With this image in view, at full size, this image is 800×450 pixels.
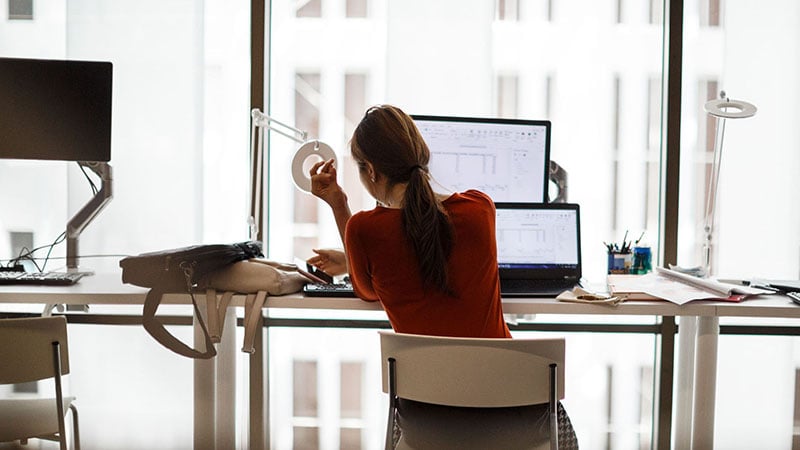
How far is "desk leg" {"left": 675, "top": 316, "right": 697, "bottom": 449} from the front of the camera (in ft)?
8.21

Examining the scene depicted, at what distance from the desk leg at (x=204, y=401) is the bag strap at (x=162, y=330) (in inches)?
6.5

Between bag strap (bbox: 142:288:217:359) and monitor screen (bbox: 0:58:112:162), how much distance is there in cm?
67

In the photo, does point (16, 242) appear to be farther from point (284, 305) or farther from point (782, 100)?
point (782, 100)

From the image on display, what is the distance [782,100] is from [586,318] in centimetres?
112

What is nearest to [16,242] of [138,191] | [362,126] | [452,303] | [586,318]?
[138,191]

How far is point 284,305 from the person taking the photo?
206 centimetres

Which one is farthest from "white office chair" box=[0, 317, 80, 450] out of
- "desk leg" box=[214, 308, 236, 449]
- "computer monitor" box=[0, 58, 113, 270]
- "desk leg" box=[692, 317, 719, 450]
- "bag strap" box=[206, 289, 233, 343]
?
"desk leg" box=[692, 317, 719, 450]

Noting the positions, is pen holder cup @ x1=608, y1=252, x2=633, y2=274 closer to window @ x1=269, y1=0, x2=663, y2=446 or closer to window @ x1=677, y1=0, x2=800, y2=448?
window @ x1=269, y1=0, x2=663, y2=446

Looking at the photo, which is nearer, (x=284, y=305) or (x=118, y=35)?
(x=284, y=305)

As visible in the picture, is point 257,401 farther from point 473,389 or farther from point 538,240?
point 473,389

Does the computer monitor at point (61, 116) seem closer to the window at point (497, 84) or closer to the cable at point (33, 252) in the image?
the cable at point (33, 252)

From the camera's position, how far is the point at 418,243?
166cm

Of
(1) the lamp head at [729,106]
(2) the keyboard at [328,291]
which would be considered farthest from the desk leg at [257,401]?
(1) the lamp head at [729,106]

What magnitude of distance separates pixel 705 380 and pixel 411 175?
115 centimetres
